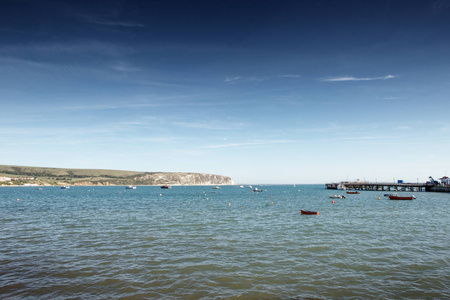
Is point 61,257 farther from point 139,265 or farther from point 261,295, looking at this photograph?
point 261,295

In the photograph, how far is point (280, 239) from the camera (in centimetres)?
2752

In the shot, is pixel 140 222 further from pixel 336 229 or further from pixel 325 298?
pixel 325 298

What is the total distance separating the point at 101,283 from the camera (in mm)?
15953

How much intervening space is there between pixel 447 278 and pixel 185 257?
57.1 ft

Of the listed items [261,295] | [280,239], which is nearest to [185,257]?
[261,295]

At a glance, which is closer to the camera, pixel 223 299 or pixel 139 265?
pixel 223 299

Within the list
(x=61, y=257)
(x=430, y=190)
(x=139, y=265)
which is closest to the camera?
(x=139, y=265)

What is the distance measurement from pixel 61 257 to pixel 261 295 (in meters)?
15.9

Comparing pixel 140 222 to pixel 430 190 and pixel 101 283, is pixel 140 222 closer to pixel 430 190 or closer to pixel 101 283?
pixel 101 283

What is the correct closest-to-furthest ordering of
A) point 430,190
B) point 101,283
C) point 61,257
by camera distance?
point 101,283 < point 61,257 < point 430,190

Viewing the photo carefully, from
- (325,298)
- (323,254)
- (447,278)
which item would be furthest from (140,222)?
(447,278)

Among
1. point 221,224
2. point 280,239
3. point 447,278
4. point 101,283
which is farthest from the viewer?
point 221,224

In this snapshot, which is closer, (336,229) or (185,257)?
(185,257)

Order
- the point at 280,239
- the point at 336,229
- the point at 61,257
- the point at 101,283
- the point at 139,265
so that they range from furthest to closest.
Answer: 1. the point at 336,229
2. the point at 280,239
3. the point at 61,257
4. the point at 139,265
5. the point at 101,283
